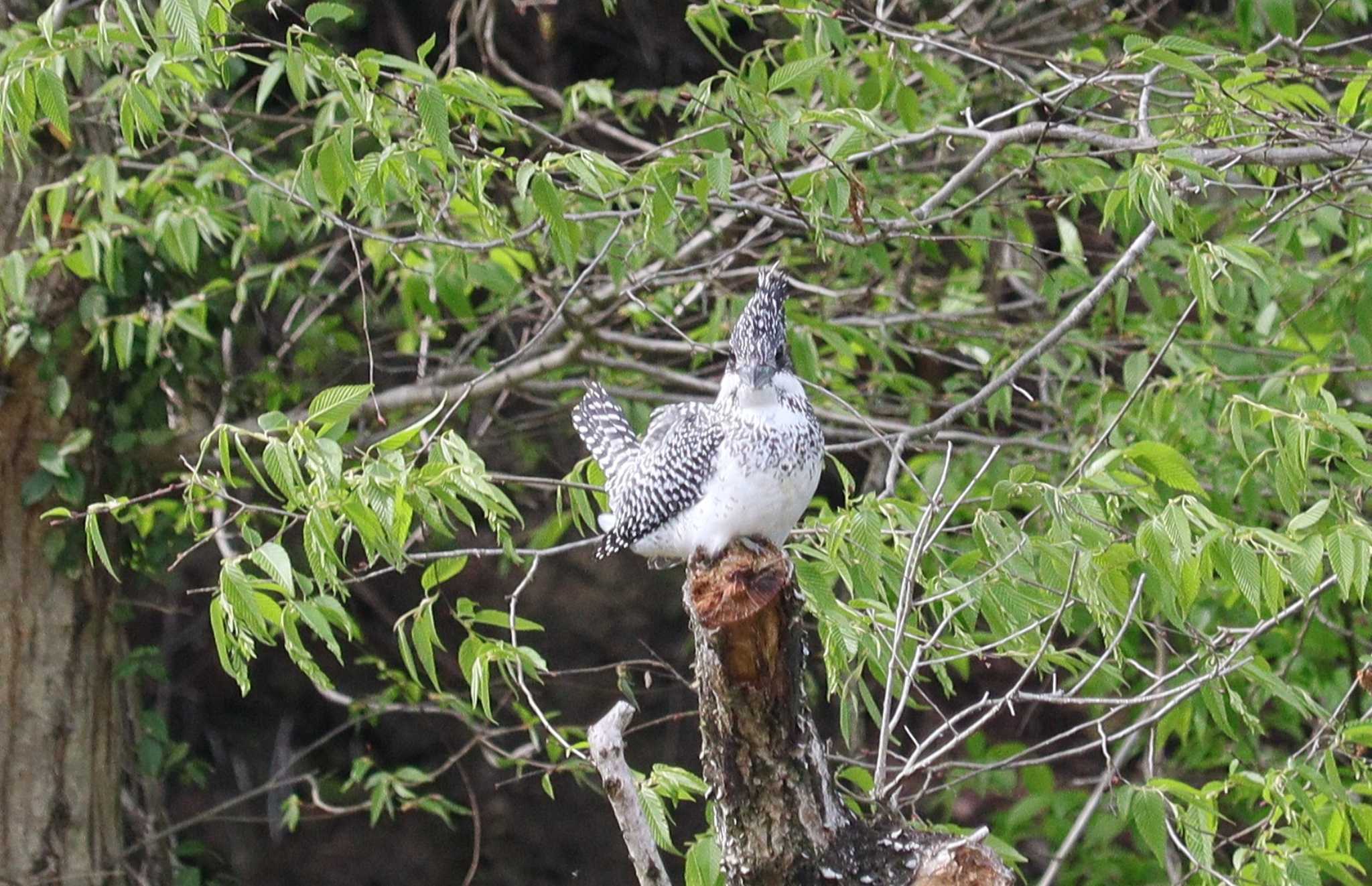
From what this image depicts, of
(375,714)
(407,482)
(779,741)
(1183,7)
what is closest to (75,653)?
(375,714)

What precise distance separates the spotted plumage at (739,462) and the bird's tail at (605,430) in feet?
0.76

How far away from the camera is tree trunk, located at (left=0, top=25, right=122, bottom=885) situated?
3691 mm

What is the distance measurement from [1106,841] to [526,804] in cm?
231

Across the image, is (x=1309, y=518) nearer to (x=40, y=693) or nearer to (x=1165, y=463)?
(x=1165, y=463)

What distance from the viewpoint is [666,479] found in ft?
8.55

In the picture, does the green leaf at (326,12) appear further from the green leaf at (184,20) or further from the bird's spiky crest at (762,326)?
the bird's spiky crest at (762,326)

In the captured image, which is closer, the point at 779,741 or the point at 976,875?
the point at 976,875

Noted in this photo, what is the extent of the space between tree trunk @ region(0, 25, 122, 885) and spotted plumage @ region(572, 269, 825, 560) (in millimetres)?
1727

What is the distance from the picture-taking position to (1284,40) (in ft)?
9.57

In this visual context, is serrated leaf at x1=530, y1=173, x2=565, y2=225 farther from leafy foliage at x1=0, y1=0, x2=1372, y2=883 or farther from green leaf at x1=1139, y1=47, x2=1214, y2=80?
green leaf at x1=1139, y1=47, x2=1214, y2=80

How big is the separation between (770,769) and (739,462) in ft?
1.90

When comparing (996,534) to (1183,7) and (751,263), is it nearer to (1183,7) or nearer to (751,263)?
(751,263)

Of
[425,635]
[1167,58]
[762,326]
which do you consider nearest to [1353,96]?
[1167,58]

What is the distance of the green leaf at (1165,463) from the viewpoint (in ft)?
7.59
